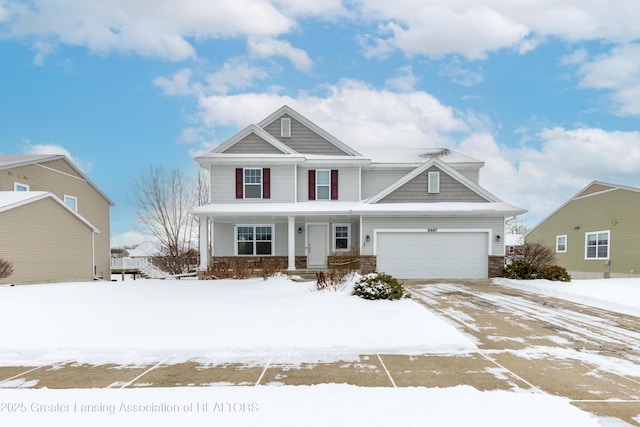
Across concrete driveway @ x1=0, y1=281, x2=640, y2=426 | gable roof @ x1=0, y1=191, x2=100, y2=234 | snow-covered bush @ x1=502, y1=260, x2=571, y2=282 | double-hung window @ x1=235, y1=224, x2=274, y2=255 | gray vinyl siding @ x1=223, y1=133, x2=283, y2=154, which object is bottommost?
snow-covered bush @ x1=502, y1=260, x2=571, y2=282

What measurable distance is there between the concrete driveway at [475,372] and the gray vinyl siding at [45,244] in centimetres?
1095

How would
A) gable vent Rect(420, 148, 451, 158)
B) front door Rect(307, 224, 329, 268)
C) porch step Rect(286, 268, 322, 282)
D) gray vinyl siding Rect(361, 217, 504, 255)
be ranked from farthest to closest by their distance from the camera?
gable vent Rect(420, 148, 451, 158)
front door Rect(307, 224, 329, 268)
porch step Rect(286, 268, 322, 282)
gray vinyl siding Rect(361, 217, 504, 255)

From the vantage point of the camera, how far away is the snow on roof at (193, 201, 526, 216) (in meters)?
13.9

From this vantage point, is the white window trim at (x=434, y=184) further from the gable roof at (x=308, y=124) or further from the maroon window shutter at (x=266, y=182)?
the maroon window shutter at (x=266, y=182)

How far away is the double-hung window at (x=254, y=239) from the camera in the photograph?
52.9 feet

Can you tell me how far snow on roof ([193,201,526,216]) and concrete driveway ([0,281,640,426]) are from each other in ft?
26.9

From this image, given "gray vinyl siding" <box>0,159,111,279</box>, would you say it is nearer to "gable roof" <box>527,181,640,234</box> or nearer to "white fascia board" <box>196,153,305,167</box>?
"white fascia board" <box>196,153,305,167</box>

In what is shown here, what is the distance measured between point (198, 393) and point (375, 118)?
22.4 meters

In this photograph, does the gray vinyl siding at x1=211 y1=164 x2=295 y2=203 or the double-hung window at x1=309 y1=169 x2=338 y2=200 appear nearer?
the gray vinyl siding at x1=211 y1=164 x2=295 y2=203

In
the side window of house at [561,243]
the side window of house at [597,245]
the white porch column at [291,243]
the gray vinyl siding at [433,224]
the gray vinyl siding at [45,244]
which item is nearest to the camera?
the gray vinyl siding at [45,244]

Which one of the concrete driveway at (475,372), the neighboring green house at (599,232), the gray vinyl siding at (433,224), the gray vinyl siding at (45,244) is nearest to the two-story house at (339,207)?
the gray vinyl siding at (433,224)

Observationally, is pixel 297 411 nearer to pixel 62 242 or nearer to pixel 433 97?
pixel 62 242

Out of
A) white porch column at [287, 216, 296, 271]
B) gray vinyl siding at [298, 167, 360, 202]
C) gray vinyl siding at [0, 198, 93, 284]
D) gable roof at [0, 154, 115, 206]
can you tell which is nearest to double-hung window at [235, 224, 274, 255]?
white porch column at [287, 216, 296, 271]

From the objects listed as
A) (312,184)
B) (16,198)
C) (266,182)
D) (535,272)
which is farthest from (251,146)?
(535,272)
